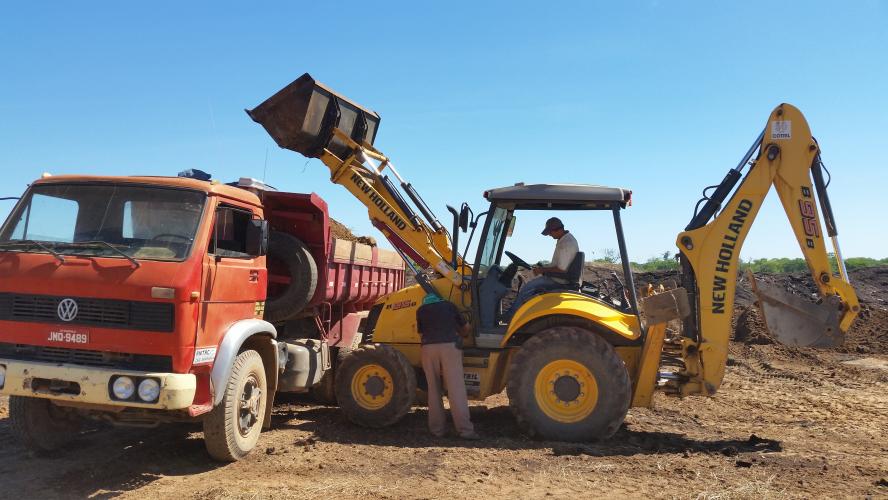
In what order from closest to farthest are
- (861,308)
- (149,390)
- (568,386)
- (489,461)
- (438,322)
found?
1. (149,390)
2. (489,461)
3. (568,386)
4. (438,322)
5. (861,308)

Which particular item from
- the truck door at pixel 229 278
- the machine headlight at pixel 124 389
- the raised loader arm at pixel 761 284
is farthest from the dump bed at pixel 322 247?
the raised loader arm at pixel 761 284

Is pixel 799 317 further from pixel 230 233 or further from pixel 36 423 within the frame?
pixel 36 423

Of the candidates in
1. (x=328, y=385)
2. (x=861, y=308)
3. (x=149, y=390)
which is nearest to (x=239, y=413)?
(x=149, y=390)

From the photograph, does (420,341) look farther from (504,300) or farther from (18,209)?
(18,209)

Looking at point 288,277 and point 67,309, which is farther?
point 288,277

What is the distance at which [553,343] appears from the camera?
770 cm

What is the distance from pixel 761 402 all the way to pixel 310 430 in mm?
6589

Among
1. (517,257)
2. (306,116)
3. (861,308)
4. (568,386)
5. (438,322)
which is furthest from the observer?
(861,308)

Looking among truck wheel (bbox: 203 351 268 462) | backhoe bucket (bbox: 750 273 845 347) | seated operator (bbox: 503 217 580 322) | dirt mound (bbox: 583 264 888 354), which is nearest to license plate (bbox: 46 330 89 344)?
truck wheel (bbox: 203 351 268 462)

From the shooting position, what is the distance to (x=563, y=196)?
8148 mm

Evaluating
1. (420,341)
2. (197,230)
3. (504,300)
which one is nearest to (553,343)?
(504,300)

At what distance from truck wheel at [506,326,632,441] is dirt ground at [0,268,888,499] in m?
0.28

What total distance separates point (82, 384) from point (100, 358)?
25 cm

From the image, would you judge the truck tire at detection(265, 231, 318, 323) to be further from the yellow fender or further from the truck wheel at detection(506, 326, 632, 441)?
the truck wheel at detection(506, 326, 632, 441)
